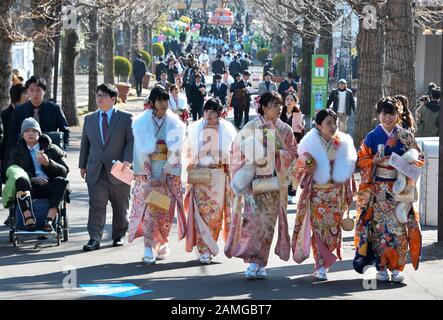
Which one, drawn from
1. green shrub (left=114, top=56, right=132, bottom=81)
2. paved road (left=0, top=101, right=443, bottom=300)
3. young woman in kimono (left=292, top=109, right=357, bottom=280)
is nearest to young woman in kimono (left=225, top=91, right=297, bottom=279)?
young woman in kimono (left=292, top=109, right=357, bottom=280)

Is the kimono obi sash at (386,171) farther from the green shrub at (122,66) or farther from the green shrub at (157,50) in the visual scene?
the green shrub at (157,50)

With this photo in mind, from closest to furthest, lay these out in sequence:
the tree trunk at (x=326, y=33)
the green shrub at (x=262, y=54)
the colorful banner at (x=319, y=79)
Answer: the colorful banner at (x=319, y=79) < the tree trunk at (x=326, y=33) < the green shrub at (x=262, y=54)

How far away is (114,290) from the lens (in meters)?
9.70

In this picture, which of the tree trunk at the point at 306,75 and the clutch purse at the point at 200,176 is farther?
the tree trunk at the point at 306,75

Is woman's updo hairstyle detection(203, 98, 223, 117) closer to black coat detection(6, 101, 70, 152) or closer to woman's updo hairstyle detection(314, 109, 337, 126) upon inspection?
woman's updo hairstyle detection(314, 109, 337, 126)

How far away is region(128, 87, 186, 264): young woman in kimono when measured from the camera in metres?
11.5

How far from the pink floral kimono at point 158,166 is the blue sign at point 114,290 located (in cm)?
148

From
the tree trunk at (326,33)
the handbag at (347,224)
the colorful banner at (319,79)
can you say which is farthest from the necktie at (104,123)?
the tree trunk at (326,33)

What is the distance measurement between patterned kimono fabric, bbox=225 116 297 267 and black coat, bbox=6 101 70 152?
3.27m

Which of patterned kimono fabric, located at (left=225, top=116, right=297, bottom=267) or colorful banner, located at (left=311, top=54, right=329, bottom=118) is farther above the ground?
colorful banner, located at (left=311, top=54, right=329, bottom=118)

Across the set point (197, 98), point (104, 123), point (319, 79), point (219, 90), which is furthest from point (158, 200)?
point (219, 90)

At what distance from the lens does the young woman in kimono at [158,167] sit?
451 inches

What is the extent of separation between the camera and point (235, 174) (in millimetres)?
10672

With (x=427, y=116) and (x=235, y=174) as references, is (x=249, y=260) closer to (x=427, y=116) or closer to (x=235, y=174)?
(x=235, y=174)
